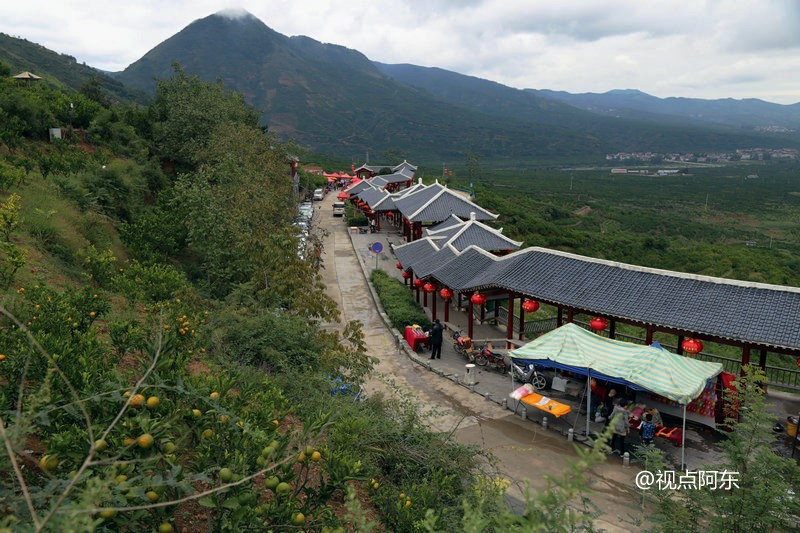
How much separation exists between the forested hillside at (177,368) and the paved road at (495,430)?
125 centimetres

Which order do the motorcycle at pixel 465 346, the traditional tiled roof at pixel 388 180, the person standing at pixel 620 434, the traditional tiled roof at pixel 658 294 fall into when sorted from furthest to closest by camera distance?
the traditional tiled roof at pixel 388 180
the motorcycle at pixel 465 346
the traditional tiled roof at pixel 658 294
the person standing at pixel 620 434

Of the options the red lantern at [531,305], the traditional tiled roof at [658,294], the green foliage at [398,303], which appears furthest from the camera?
the green foliage at [398,303]

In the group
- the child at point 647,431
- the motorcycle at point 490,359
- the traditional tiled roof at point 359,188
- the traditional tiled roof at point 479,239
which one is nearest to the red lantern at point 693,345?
the child at point 647,431

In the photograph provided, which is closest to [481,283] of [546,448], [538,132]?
[546,448]

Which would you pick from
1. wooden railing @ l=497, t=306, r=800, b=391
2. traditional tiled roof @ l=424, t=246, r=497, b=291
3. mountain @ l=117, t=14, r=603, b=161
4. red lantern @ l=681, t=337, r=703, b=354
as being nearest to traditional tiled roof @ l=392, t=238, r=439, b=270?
traditional tiled roof @ l=424, t=246, r=497, b=291

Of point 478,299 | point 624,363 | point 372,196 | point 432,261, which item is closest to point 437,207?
point 432,261

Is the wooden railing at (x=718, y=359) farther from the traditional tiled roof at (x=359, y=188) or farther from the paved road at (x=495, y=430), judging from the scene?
the traditional tiled roof at (x=359, y=188)

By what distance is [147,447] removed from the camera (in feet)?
A: 9.34

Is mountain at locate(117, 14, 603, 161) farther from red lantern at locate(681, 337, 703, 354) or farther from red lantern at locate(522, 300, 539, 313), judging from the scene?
red lantern at locate(681, 337, 703, 354)

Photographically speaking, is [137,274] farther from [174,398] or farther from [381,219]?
[381,219]

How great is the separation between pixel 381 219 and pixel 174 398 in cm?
3251

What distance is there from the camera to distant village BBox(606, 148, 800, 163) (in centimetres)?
13925

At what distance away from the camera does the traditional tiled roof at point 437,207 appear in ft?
76.2

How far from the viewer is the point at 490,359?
11.9m
